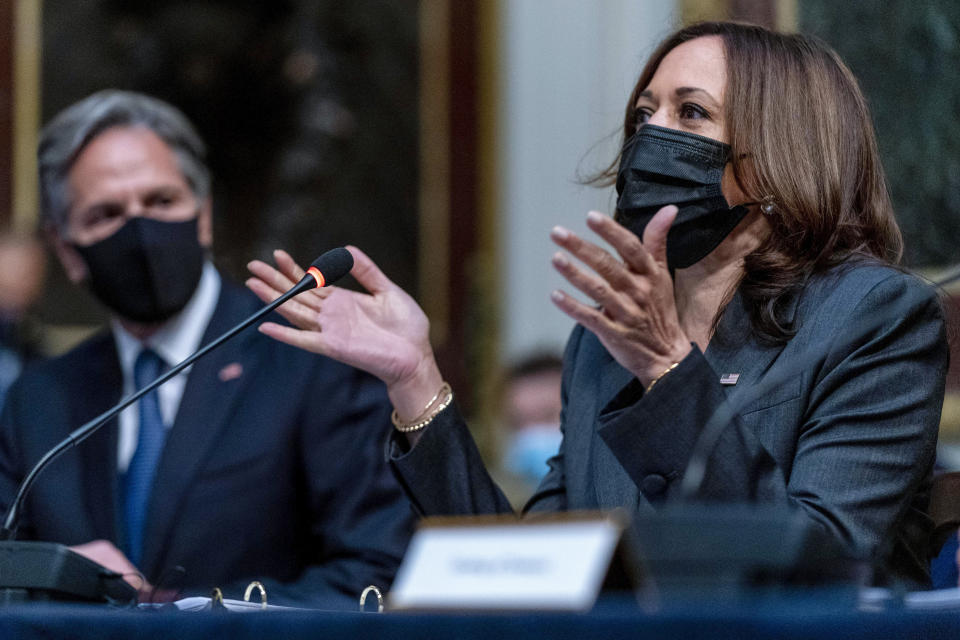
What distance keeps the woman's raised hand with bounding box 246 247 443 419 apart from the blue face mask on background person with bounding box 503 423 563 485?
2.34m

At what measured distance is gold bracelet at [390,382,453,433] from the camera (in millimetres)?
2205

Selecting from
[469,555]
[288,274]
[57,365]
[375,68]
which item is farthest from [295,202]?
[469,555]

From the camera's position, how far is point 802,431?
203 centimetres

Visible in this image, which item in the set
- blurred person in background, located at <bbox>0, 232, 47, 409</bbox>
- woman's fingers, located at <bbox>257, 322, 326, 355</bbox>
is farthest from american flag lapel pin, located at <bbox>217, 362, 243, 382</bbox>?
blurred person in background, located at <bbox>0, 232, 47, 409</bbox>

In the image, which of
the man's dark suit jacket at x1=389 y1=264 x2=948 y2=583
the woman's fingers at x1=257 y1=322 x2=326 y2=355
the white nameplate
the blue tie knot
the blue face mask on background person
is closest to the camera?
the white nameplate

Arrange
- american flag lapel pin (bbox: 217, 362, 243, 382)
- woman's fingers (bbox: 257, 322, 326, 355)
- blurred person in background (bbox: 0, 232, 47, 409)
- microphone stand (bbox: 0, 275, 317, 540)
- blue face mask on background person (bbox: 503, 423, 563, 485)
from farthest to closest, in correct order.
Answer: blurred person in background (bbox: 0, 232, 47, 409)
blue face mask on background person (bbox: 503, 423, 563, 485)
american flag lapel pin (bbox: 217, 362, 243, 382)
woman's fingers (bbox: 257, 322, 326, 355)
microphone stand (bbox: 0, 275, 317, 540)

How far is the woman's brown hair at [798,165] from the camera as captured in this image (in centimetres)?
218

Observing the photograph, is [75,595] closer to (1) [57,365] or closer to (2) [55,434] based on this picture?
(2) [55,434]

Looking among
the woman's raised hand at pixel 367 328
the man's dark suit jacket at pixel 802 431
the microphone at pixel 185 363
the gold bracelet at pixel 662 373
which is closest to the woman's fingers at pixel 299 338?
the woman's raised hand at pixel 367 328

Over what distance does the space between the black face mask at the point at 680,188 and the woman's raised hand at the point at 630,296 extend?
1.12 ft

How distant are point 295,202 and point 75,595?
146 inches

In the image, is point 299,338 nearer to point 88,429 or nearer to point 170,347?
point 88,429

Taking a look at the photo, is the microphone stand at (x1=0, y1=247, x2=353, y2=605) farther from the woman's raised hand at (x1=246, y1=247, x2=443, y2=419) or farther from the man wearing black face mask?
the man wearing black face mask

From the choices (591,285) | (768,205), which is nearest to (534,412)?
(768,205)
